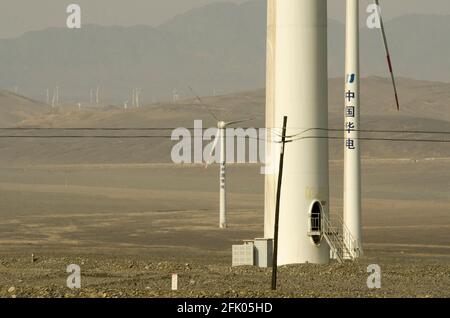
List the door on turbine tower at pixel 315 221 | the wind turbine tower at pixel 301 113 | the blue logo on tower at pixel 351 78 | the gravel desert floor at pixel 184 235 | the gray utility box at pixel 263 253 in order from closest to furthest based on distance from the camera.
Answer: the gravel desert floor at pixel 184 235 < the wind turbine tower at pixel 301 113 < the door on turbine tower at pixel 315 221 < the gray utility box at pixel 263 253 < the blue logo on tower at pixel 351 78

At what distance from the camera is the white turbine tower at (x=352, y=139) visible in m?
52.7

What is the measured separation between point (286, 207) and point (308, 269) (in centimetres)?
249

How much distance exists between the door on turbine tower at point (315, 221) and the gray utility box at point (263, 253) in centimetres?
227

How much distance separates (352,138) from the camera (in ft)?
173

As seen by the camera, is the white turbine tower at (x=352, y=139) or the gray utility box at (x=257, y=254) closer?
the gray utility box at (x=257, y=254)

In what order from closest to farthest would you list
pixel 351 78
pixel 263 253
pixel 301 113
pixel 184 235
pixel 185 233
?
→ pixel 301 113 → pixel 263 253 → pixel 351 78 → pixel 184 235 → pixel 185 233

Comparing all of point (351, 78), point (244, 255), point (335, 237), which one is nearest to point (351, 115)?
point (351, 78)

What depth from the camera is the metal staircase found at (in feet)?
150

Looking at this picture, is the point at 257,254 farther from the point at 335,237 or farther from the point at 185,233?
the point at 185,233

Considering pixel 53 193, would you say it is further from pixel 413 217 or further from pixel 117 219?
pixel 413 217

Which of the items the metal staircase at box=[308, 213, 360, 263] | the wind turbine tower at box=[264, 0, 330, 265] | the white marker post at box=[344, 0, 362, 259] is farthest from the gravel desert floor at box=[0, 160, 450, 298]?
the white marker post at box=[344, 0, 362, 259]

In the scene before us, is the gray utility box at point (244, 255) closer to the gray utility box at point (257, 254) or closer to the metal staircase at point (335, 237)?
the gray utility box at point (257, 254)

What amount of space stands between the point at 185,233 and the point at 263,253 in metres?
24.8

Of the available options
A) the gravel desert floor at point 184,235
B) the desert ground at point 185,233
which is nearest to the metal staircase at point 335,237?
the gravel desert floor at point 184,235
